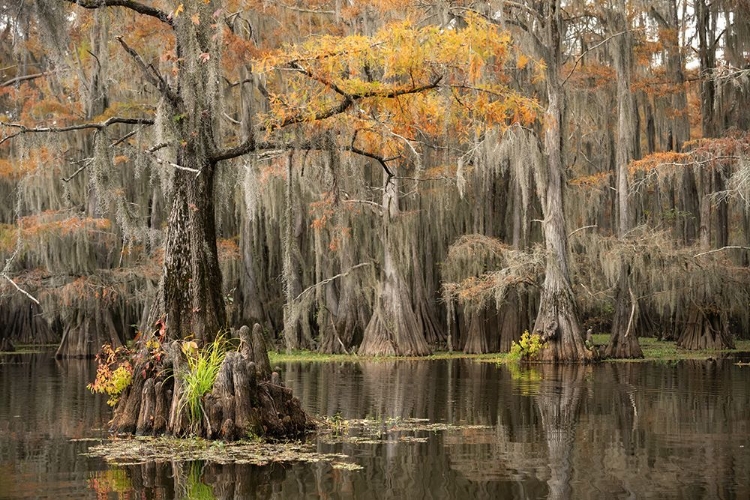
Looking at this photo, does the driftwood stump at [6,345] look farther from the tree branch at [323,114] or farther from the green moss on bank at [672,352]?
the tree branch at [323,114]

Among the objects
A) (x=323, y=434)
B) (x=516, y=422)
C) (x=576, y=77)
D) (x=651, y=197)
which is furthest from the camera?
(x=651, y=197)

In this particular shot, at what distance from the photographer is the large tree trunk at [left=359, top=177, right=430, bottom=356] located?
23422 millimetres

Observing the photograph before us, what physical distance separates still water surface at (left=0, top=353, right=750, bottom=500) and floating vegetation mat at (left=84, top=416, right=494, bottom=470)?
0.42 ft

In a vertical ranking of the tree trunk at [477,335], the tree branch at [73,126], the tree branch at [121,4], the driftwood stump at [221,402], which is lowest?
the driftwood stump at [221,402]

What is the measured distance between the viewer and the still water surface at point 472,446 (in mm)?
6973

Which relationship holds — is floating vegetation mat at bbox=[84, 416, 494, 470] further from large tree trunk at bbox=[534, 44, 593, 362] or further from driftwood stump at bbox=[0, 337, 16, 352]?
driftwood stump at bbox=[0, 337, 16, 352]

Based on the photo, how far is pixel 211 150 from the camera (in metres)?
10.9

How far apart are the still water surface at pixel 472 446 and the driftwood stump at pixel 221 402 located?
517 millimetres

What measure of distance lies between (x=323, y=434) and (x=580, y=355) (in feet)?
37.5

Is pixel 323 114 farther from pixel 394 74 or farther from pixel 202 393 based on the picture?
pixel 202 393

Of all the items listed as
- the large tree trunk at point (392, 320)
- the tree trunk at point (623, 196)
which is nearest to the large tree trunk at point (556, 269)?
the tree trunk at point (623, 196)

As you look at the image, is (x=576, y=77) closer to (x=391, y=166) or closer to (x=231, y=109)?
(x=391, y=166)

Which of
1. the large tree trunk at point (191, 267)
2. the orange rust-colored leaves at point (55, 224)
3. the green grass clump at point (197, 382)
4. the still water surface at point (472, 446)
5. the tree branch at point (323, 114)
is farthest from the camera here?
the orange rust-colored leaves at point (55, 224)

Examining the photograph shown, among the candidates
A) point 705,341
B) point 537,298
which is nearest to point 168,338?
point 537,298
